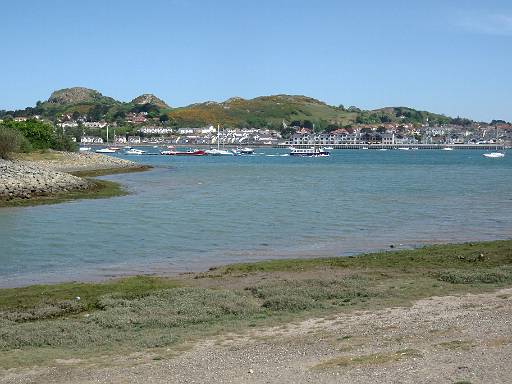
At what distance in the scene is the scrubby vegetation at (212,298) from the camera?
12.2 m

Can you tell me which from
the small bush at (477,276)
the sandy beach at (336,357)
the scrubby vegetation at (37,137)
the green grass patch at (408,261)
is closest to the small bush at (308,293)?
the sandy beach at (336,357)

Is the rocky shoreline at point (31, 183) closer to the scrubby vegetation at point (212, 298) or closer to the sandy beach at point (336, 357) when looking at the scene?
the scrubby vegetation at point (212, 298)

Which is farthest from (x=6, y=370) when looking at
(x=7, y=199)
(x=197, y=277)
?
(x=7, y=199)

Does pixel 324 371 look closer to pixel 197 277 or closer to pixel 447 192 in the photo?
pixel 197 277

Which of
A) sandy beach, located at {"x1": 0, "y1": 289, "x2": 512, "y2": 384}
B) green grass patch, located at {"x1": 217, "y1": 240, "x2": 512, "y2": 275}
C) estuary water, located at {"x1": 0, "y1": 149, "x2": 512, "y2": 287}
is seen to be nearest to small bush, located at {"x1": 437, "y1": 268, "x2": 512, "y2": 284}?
green grass patch, located at {"x1": 217, "y1": 240, "x2": 512, "y2": 275}

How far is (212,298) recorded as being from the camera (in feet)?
49.1

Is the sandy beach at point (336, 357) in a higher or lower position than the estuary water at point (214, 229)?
higher

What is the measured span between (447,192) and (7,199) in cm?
3076

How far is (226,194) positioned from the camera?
51188mm

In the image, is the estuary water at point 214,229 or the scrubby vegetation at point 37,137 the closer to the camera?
the estuary water at point 214,229

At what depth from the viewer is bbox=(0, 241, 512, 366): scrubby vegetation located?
12.2 metres

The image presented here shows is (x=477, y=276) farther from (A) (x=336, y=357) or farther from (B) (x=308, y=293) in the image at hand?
(A) (x=336, y=357)

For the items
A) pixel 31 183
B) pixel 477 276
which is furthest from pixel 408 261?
pixel 31 183

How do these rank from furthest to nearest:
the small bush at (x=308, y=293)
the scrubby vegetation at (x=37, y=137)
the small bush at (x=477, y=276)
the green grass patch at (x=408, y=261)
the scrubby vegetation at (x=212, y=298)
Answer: the scrubby vegetation at (x=37, y=137), the green grass patch at (x=408, y=261), the small bush at (x=477, y=276), the small bush at (x=308, y=293), the scrubby vegetation at (x=212, y=298)
